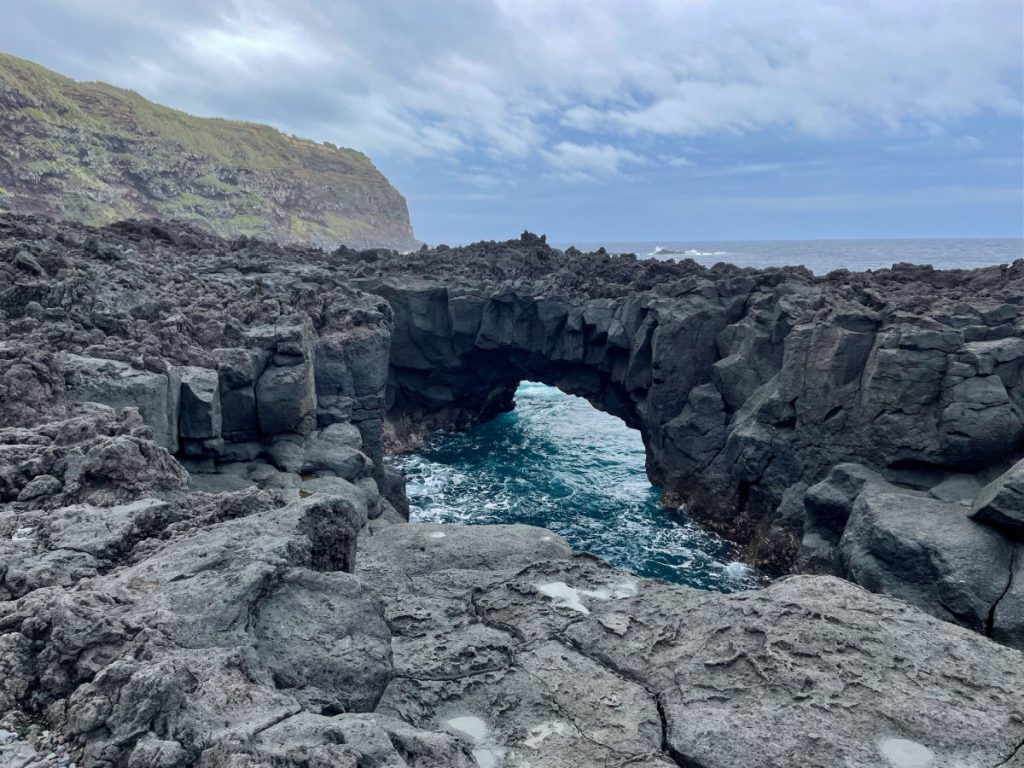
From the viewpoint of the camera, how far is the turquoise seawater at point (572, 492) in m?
27.6

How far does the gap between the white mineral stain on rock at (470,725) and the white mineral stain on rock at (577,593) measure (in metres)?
2.38

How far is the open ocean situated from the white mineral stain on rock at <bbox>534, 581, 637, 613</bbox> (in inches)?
645

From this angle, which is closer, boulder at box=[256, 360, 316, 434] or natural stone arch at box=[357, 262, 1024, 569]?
boulder at box=[256, 360, 316, 434]

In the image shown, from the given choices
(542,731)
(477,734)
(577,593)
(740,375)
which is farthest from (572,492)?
(477,734)

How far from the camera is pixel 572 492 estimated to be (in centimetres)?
3594

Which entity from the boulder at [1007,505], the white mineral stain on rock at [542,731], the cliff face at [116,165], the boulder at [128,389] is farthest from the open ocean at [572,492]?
the cliff face at [116,165]

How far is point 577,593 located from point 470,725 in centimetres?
296

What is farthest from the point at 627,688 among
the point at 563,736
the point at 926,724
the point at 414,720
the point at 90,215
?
the point at 90,215

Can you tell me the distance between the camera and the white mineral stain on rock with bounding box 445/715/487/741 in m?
6.53

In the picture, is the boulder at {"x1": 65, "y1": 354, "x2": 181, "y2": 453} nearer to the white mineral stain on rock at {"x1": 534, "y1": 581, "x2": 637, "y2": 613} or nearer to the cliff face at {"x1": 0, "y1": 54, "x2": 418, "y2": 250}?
the white mineral stain on rock at {"x1": 534, "y1": 581, "x2": 637, "y2": 613}

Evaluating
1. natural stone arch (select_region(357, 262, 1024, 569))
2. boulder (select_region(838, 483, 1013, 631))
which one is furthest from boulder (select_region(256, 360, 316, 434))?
natural stone arch (select_region(357, 262, 1024, 569))

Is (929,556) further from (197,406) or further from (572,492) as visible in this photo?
(572,492)

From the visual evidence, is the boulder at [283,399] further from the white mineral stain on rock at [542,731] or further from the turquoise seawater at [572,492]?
the white mineral stain on rock at [542,731]

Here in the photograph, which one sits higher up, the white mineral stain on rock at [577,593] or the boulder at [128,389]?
the boulder at [128,389]
